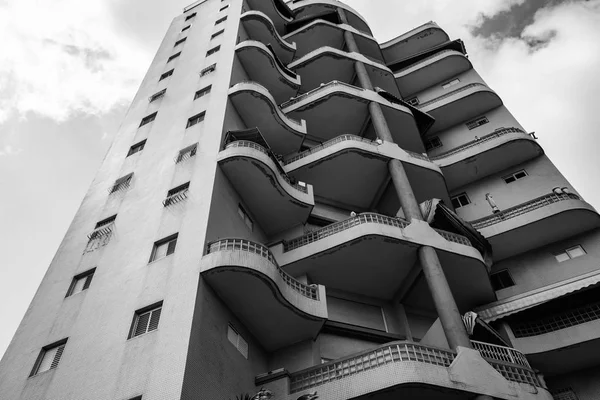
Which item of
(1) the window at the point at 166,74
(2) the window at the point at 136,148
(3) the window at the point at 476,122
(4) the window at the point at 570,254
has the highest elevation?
(1) the window at the point at 166,74

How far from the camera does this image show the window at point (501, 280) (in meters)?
19.2

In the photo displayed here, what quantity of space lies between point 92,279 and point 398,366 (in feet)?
33.1

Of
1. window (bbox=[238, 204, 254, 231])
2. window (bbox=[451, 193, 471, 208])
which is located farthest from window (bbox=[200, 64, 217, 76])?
window (bbox=[451, 193, 471, 208])

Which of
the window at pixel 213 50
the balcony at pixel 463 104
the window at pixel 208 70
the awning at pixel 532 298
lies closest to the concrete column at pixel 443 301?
the awning at pixel 532 298

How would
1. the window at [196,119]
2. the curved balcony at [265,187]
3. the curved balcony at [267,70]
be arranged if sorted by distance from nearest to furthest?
1. the curved balcony at [265,187]
2. the window at [196,119]
3. the curved balcony at [267,70]

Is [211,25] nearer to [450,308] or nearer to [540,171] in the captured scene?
[540,171]

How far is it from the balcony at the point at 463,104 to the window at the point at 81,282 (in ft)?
66.2

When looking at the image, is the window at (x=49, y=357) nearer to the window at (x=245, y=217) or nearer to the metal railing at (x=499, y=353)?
the window at (x=245, y=217)

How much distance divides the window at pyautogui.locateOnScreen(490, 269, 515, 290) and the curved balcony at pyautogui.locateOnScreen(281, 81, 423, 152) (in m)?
8.94

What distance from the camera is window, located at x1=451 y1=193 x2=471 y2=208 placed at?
23.3 meters

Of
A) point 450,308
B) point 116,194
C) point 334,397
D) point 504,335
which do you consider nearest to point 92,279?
point 116,194

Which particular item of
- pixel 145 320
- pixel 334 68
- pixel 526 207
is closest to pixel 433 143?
pixel 334 68

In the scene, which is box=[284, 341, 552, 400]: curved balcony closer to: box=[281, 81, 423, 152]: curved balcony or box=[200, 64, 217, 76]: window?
box=[281, 81, 423, 152]: curved balcony

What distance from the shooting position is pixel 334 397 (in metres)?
12.5
